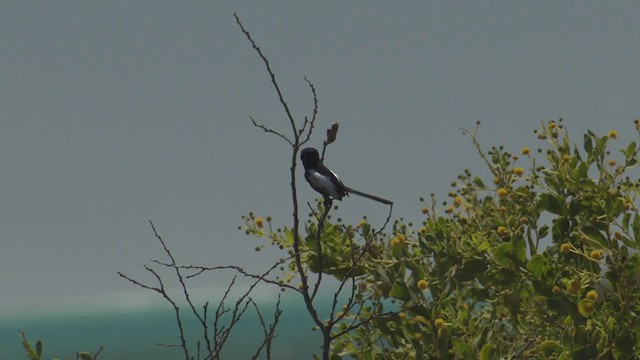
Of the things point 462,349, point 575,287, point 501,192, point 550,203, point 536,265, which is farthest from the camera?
point 501,192

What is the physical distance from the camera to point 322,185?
6797 millimetres

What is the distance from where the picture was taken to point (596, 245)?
30.2 feet

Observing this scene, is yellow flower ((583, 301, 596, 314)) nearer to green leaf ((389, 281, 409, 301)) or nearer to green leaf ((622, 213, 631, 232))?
green leaf ((622, 213, 631, 232))

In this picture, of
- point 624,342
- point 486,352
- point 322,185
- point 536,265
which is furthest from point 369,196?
point 624,342

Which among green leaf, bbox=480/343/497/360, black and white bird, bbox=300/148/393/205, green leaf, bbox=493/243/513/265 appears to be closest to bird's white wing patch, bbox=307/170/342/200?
black and white bird, bbox=300/148/393/205

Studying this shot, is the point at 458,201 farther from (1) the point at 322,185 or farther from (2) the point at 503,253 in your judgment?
(1) the point at 322,185

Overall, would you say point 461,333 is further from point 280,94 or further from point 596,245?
point 280,94

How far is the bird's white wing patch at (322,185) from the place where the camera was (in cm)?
676

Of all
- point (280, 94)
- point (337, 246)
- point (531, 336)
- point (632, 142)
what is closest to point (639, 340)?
point (531, 336)

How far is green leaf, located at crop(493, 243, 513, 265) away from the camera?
29.3ft

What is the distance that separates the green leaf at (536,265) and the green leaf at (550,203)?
969 mm

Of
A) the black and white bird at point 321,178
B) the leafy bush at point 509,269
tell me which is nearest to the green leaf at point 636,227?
the leafy bush at point 509,269

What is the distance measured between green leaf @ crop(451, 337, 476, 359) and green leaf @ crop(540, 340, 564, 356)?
Result: 1.79 feet

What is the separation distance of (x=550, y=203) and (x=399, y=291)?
1555 millimetres
